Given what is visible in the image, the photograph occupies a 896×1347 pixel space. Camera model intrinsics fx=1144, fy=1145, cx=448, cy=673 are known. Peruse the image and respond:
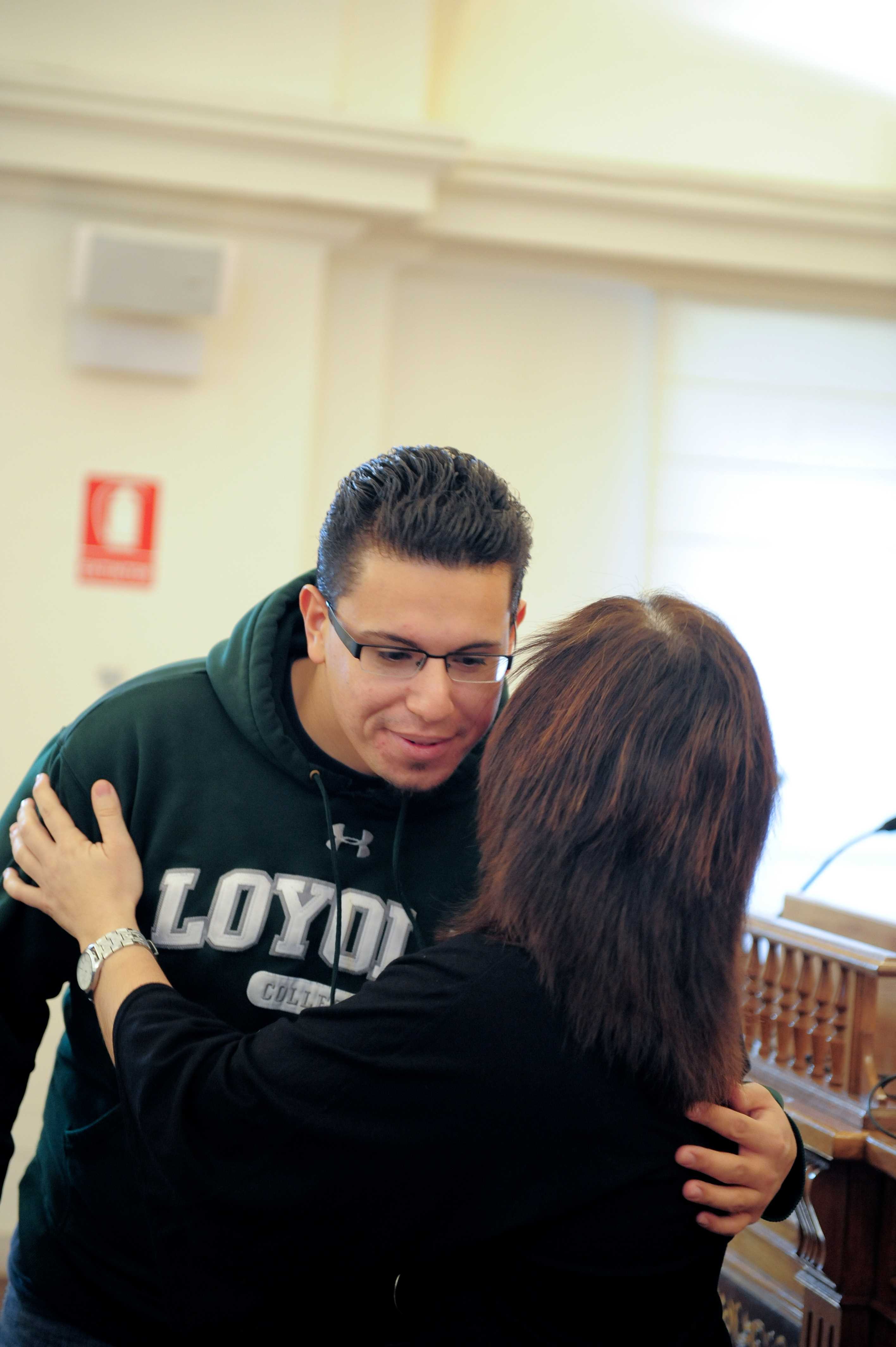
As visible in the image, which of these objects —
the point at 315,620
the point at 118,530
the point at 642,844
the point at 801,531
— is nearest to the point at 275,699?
the point at 315,620

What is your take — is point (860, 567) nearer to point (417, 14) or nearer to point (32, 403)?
point (417, 14)

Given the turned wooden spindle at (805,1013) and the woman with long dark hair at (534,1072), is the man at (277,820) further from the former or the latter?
the turned wooden spindle at (805,1013)

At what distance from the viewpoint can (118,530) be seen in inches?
118

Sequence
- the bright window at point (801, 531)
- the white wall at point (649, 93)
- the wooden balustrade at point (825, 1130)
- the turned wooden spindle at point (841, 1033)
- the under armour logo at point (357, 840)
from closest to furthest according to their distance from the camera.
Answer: the under armour logo at point (357, 840) → the wooden balustrade at point (825, 1130) → the turned wooden spindle at point (841, 1033) → the white wall at point (649, 93) → the bright window at point (801, 531)

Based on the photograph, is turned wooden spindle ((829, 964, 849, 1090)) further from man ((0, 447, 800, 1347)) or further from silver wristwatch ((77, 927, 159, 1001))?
silver wristwatch ((77, 927, 159, 1001))

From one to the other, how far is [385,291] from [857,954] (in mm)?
2296

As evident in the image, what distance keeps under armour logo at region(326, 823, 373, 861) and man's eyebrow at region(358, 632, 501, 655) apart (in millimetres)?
228

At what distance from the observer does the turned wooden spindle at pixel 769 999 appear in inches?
72.3

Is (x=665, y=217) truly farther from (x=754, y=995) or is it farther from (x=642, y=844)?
(x=642, y=844)

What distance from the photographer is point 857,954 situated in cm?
166

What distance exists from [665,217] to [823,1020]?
7.59ft

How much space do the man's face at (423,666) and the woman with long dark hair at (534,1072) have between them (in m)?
0.21

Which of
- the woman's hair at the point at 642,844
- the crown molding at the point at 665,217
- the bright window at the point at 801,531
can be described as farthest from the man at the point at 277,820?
the bright window at the point at 801,531

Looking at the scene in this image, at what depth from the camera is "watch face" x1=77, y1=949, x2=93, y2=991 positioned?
1.13 metres
